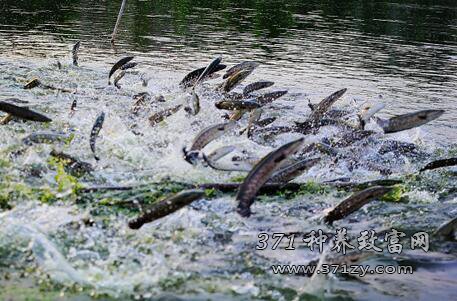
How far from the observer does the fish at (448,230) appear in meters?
6.60

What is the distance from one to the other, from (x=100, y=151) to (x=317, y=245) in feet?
11.6

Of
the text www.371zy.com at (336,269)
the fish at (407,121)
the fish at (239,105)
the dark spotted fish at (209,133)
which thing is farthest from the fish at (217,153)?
the fish at (239,105)

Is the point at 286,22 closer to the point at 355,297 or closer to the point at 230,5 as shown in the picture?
the point at 230,5

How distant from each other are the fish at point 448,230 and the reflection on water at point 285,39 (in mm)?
5824

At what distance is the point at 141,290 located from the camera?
5.35 m

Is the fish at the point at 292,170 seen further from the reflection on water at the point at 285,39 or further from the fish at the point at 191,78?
the reflection on water at the point at 285,39

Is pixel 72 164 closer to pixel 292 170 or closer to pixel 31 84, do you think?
pixel 292 170

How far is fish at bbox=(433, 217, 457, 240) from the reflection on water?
19.1 ft

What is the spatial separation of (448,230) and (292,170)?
168cm

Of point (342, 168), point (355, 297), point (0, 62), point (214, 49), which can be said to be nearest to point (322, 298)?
point (355, 297)

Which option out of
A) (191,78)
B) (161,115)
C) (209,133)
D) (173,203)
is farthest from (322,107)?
(173,203)

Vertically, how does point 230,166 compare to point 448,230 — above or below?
above

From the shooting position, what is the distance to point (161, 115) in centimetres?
979

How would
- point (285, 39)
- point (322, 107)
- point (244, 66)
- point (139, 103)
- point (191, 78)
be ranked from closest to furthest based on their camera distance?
point (322, 107)
point (139, 103)
point (244, 66)
point (191, 78)
point (285, 39)
